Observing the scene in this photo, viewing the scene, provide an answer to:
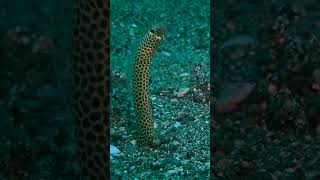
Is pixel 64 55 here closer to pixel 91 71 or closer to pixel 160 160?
pixel 160 160

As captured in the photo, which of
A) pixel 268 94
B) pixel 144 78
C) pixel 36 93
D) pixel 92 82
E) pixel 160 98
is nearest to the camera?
pixel 92 82

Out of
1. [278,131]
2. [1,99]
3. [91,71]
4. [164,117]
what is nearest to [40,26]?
[1,99]

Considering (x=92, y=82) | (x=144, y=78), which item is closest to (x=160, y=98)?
(x=144, y=78)

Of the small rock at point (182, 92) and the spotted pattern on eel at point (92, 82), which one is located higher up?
the spotted pattern on eel at point (92, 82)

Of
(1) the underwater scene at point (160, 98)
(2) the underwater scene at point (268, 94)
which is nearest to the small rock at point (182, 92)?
(1) the underwater scene at point (160, 98)

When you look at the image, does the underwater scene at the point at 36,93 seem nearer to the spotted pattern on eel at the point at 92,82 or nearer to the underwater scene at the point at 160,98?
the underwater scene at the point at 160,98

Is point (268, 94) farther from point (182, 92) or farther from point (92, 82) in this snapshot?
point (92, 82)

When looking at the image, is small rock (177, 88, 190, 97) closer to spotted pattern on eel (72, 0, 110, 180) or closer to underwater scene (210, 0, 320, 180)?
underwater scene (210, 0, 320, 180)

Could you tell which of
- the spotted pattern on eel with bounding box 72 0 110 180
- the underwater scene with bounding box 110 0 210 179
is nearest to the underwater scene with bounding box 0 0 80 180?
the underwater scene with bounding box 110 0 210 179
